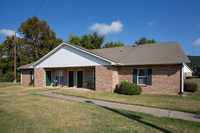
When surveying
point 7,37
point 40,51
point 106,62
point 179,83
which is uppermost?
point 7,37

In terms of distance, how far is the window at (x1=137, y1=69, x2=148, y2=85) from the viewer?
501 inches

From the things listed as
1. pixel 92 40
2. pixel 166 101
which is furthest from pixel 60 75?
pixel 92 40

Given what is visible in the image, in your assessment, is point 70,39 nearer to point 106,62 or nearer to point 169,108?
point 106,62

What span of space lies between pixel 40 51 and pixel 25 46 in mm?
3987

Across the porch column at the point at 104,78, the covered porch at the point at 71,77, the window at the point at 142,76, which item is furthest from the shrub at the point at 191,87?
the covered porch at the point at 71,77

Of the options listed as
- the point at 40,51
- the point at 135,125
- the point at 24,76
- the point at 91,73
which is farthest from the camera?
the point at 40,51

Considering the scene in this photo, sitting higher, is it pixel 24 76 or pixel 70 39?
pixel 70 39

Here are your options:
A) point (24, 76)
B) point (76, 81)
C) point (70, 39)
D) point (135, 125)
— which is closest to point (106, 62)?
point (76, 81)

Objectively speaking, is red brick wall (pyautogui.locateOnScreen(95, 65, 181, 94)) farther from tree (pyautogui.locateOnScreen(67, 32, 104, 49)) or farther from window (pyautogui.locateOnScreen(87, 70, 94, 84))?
tree (pyautogui.locateOnScreen(67, 32, 104, 49))

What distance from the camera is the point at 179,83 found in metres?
11.2

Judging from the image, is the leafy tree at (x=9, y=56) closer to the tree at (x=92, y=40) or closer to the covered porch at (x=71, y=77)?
the tree at (x=92, y=40)

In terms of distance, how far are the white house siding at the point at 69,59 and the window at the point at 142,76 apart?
3.55 meters

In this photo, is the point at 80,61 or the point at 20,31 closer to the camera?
the point at 80,61

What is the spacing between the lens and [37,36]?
115ft
